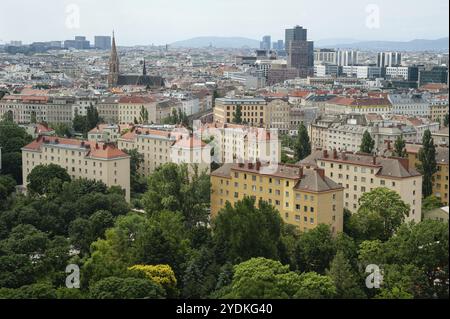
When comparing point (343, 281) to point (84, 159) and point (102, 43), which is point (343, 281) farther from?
point (102, 43)

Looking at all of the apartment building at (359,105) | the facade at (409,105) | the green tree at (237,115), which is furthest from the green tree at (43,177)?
the facade at (409,105)

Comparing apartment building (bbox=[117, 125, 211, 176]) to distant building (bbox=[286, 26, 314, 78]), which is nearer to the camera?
apartment building (bbox=[117, 125, 211, 176])

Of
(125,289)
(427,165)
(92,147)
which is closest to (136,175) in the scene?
(92,147)

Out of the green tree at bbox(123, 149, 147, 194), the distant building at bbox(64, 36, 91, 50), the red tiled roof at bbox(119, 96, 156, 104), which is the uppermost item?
the distant building at bbox(64, 36, 91, 50)

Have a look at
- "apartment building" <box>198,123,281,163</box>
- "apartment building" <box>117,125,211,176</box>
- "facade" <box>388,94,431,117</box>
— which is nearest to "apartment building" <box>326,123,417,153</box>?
"apartment building" <box>198,123,281,163</box>

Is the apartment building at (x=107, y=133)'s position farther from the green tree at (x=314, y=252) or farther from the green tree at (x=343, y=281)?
the green tree at (x=343, y=281)

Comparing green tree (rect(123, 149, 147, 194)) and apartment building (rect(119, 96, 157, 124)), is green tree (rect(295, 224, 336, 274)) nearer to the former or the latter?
green tree (rect(123, 149, 147, 194))

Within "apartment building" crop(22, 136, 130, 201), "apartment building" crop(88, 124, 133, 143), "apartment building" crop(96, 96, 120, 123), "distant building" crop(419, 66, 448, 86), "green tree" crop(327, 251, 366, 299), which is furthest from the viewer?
"distant building" crop(419, 66, 448, 86)
